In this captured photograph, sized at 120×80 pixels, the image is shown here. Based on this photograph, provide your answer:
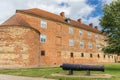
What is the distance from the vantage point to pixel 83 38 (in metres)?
53.0

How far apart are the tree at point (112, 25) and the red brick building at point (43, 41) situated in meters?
2.55

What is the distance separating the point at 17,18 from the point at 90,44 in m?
26.2

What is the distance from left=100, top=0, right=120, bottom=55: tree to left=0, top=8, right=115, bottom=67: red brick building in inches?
100

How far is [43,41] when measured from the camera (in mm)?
39875

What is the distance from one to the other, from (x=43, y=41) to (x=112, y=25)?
15799 millimetres

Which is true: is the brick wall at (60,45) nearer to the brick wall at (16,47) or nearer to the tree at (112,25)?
the brick wall at (16,47)

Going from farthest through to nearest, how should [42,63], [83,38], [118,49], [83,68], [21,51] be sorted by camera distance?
[83,38] < [42,63] < [21,51] < [118,49] < [83,68]

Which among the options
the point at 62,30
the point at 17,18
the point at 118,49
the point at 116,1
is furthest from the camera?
the point at 62,30

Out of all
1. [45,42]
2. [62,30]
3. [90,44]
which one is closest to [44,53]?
[45,42]

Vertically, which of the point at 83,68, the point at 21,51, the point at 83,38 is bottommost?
the point at 83,68

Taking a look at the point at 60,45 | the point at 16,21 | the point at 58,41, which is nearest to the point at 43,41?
the point at 58,41

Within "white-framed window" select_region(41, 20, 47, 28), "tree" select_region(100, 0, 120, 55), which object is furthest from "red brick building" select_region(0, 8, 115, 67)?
"tree" select_region(100, 0, 120, 55)

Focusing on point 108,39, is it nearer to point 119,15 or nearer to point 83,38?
point 119,15

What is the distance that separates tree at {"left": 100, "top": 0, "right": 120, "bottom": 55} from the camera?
27.0 meters
